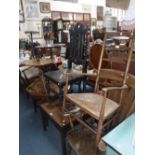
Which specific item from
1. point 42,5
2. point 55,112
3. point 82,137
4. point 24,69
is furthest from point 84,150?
point 42,5

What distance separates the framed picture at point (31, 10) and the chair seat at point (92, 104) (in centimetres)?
381

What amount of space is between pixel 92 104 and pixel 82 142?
388mm

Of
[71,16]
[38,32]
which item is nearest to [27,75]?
[38,32]

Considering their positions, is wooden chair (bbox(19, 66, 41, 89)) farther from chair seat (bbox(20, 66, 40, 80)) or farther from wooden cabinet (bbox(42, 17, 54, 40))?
wooden cabinet (bbox(42, 17, 54, 40))

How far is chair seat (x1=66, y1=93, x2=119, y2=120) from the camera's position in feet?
4.70

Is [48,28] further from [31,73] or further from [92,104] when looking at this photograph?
[92,104]

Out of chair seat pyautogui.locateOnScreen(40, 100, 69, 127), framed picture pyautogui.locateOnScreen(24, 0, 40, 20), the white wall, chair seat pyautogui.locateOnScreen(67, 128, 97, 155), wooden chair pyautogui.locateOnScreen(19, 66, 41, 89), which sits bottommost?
chair seat pyautogui.locateOnScreen(67, 128, 97, 155)

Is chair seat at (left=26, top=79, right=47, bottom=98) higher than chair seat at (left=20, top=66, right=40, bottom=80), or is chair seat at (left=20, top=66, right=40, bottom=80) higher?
chair seat at (left=20, top=66, right=40, bottom=80)

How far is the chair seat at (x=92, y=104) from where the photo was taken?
1.43 meters

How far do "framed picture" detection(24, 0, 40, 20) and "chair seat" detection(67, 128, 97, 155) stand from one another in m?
4.00

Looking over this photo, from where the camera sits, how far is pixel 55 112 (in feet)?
6.31

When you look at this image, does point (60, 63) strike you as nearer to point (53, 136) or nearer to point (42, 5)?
point (53, 136)

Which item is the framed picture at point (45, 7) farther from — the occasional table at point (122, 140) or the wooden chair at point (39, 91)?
the occasional table at point (122, 140)

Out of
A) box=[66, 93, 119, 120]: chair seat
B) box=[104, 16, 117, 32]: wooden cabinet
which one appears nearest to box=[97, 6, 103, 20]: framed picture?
box=[104, 16, 117, 32]: wooden cabinet
